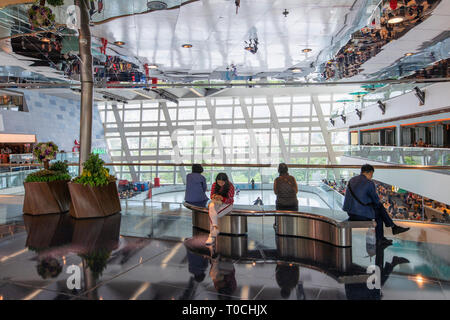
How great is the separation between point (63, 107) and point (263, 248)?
23.1 meters

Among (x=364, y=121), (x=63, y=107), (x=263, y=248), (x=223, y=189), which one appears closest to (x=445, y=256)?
(x=263, y=248)

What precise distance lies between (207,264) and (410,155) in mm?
10947

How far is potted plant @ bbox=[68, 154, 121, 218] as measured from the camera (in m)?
6.08

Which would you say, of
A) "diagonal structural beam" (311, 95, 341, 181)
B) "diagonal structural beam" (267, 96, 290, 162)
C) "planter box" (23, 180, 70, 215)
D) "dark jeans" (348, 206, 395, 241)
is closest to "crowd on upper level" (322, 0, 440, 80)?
"dark jeans" (348, 206, 395, 241)

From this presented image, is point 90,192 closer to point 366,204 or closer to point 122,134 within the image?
point 366,204

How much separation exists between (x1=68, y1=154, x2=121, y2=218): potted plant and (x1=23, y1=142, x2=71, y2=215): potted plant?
51 cm

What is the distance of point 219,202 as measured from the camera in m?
4.50

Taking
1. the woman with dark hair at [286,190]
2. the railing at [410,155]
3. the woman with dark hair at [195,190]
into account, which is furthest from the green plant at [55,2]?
the railing at [410,155]

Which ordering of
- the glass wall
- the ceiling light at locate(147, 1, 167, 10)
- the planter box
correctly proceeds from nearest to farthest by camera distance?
1. the ceiling light at locate(147, 1, 167, 10)
2. the planter box
3. the glass wall

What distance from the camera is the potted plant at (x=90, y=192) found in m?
6.08

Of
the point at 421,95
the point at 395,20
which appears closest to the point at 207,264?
the point at 395,20

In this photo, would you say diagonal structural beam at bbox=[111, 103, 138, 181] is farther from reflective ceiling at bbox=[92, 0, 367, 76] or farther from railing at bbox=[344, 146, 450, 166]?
reflective ceiling at bbox=[92, 0, 367, 76]

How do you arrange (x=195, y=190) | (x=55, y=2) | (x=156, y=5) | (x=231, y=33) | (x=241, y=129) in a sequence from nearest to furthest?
1. (x=55, y=2)
2. (x=195, y=190)
3. (x=156, y=5)
4. (x=231, y=33)
5. (x=241, y=129)

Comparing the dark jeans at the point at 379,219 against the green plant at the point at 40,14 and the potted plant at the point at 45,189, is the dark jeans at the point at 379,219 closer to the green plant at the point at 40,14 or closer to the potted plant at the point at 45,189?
the potted plant at the point at 45,189
